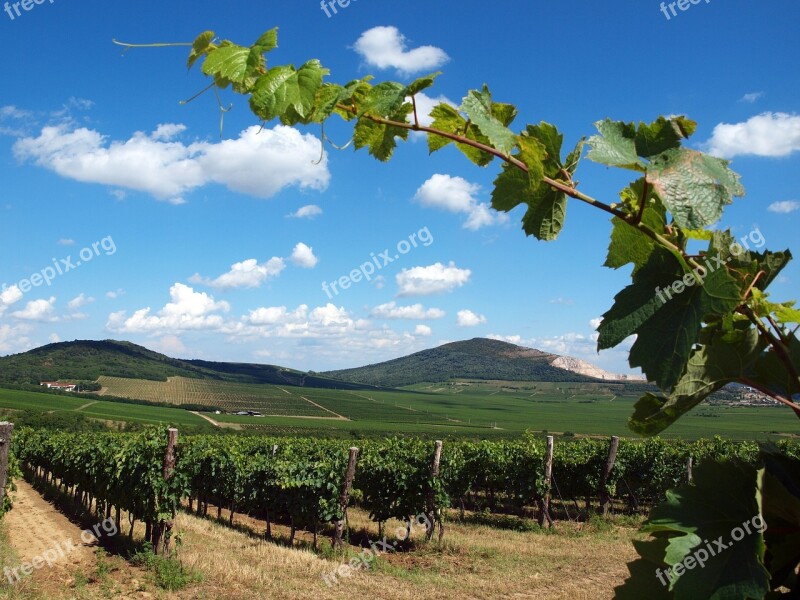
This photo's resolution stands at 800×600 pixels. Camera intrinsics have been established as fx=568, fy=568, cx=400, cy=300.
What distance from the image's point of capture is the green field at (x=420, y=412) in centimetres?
6900

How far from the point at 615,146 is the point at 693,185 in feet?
0.30

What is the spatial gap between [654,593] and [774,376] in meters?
0.33

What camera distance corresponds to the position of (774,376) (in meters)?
0.73

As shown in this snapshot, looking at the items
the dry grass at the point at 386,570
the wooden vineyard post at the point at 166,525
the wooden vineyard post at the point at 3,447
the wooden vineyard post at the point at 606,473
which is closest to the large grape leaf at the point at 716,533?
the wooden vineyard post at the point at 3,447

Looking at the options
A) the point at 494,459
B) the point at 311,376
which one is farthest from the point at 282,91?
the point at 311,376

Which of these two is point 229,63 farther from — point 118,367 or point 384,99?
point 118,367

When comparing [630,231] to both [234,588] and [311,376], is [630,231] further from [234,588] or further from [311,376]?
[311,376]

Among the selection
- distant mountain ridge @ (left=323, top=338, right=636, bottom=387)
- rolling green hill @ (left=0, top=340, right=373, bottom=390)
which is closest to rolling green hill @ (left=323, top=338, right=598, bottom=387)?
distant mountain ridge @ (left=323, top=338, right=636, bottom=387)

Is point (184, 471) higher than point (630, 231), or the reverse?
point (630, 231)

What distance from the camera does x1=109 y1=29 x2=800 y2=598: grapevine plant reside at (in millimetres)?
613

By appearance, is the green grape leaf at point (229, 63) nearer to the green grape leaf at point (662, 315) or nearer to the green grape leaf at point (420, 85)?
the green grape leaf at point (420, 85)

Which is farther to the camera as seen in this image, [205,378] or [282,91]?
[205,378]

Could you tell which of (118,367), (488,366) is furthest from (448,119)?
(488,366)

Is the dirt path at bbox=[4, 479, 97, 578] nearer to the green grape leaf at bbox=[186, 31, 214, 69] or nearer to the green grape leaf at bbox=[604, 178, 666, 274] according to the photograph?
the green grape leaf at bbox=[186, 31, 214, 69]
